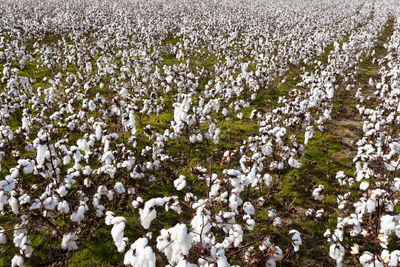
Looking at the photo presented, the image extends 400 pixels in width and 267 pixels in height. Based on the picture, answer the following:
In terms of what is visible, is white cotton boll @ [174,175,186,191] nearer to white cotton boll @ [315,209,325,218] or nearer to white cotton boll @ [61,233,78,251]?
white cotton boll @ [61,233,78,251]

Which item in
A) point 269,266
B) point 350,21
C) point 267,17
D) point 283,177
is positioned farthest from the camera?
point 267,17

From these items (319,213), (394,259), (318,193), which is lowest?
(319,213)

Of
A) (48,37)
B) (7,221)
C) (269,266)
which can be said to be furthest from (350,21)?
(7,221)

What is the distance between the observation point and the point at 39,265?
6820 millimetres

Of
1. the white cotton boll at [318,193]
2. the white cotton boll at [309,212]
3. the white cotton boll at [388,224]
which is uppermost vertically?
the white cotton boll at [388,224]

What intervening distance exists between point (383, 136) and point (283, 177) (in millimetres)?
3946

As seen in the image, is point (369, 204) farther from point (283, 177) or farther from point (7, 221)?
point (7, 221)

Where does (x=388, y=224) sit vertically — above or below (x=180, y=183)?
above

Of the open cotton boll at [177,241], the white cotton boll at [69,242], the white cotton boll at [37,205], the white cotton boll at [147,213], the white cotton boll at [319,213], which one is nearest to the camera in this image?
the open cotton boll at [177,241]

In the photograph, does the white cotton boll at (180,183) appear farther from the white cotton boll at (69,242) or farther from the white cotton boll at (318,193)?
the white cotton boll at (318,193)

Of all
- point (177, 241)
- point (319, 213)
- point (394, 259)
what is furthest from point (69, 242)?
point (319, 213)

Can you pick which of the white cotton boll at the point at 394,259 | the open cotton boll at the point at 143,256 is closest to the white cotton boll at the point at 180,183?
the open cotton boll at the point at 143,256

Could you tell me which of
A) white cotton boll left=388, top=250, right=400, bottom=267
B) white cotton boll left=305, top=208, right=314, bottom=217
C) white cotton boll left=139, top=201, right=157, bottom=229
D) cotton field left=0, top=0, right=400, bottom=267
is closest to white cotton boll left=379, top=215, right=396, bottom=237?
cotton field left=0, top=0, right=400, bottom=267

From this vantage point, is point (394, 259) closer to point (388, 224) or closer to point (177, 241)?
point (388, 224)
